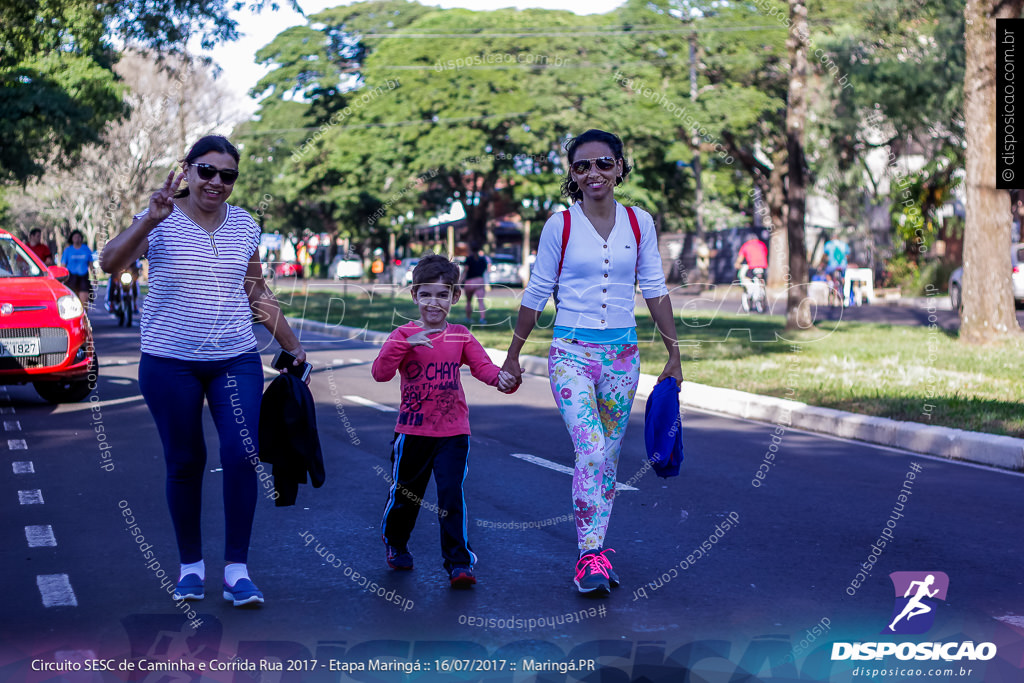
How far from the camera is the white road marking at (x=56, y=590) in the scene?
15.7 feet

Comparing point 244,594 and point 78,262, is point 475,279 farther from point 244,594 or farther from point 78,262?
point 244,594

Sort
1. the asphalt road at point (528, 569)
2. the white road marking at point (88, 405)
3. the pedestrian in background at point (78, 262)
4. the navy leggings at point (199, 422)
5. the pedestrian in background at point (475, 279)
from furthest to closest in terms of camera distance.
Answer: the pedestrian in background at point (475, 279) < the pedestrian in background at point (78, 262) < the white road marking at point (88, 405) < the navy leggings at point (199, 422) < the asphalt road at point (528, 569)

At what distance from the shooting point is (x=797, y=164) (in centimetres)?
1839

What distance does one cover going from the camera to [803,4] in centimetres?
1748

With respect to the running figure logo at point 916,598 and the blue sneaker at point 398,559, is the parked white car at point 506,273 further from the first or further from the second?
the running figure logo at point 916,598

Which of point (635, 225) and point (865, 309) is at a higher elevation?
point (635, 225)

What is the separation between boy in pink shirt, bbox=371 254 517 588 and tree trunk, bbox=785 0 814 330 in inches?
555

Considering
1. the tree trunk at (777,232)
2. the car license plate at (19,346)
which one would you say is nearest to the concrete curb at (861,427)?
the car license plate at (19,346)

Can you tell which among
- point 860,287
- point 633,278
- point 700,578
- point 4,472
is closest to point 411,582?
point 700,578

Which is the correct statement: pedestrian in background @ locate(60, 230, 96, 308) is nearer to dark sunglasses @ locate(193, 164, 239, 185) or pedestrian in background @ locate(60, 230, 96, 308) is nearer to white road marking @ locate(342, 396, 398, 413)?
white road marking @ locate(342, 396, 398, 413)

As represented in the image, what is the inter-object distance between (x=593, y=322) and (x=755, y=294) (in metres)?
22.9

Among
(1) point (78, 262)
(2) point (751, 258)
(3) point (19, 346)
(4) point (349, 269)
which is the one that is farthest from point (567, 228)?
(4) point (349, 269)

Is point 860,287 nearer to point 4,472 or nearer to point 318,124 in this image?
point 318,124

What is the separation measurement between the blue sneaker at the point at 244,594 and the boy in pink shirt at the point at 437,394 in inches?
30.0
